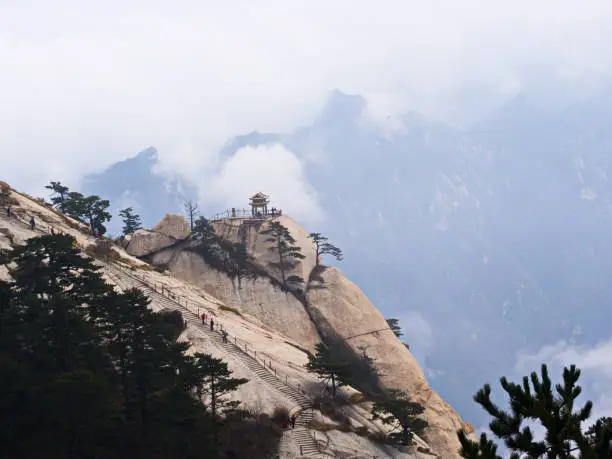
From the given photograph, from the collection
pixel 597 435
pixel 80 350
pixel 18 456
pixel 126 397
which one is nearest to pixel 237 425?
pixel 126 397

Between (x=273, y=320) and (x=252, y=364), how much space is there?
87.9 feet

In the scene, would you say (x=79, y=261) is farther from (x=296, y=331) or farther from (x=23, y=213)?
(x=296, y=331)

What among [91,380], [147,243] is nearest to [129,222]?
[147,243]

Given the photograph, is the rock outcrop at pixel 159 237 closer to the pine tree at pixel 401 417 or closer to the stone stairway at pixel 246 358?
the stone stairway at pixel 246 358

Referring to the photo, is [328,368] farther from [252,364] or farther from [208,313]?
[208,313]

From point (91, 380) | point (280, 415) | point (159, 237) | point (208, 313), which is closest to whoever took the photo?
point (91, 380)

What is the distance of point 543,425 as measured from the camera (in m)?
21.0

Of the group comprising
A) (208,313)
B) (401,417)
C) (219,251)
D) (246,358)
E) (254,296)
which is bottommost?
(401,417)

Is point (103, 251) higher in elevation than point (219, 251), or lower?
lower

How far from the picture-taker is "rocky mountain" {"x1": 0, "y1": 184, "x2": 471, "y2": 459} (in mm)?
61125

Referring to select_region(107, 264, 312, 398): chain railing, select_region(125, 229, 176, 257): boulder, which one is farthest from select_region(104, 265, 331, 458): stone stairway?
select_region(125, 229, 176, 257): boulder

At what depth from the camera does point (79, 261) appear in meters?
56.4

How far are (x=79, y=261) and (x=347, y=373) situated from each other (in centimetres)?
2949

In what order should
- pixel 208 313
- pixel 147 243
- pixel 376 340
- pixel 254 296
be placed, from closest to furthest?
pixel 208 313 → pixel 376 340 → pixel 254 296 → pixel 147 243
